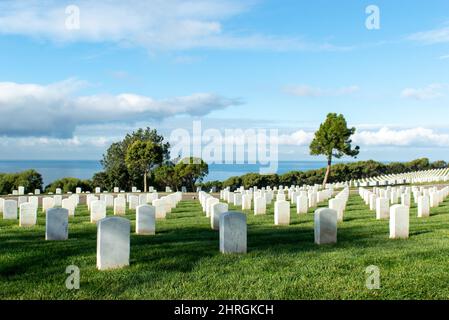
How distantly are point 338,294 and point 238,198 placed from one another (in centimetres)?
1825

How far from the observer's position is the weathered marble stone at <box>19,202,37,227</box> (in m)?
15.8

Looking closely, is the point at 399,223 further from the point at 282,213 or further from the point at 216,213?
the point at 216,213

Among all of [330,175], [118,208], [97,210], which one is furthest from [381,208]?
[330,175]

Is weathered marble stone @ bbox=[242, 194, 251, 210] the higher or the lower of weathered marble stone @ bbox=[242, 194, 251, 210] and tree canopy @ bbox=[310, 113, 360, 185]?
the lower

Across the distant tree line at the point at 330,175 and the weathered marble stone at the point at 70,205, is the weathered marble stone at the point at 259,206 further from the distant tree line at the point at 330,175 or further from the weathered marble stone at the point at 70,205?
the distant tree line at the point at 330,175

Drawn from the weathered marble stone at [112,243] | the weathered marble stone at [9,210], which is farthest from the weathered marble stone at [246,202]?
the weathered marble stone at [112,243]

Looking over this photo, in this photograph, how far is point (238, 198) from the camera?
2567 cm

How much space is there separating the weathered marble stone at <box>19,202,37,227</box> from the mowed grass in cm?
229

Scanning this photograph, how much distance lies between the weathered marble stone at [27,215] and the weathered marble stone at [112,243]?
7556 mm

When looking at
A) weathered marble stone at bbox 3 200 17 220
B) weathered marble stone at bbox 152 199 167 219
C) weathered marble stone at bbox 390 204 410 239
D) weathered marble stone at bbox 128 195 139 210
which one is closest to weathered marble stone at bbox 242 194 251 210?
weathered marble stone at bbox 128 195 139 210

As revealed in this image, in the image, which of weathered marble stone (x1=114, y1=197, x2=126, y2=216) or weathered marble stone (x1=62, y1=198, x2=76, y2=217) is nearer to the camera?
weathered marble stone (x1=62, y1=198, x2=76, y2=217)

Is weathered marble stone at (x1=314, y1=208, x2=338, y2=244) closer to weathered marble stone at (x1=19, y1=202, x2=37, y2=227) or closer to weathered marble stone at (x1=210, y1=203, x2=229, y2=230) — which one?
weathered marble stone at (x1=210, y1=203, x2=229, y2=230)
